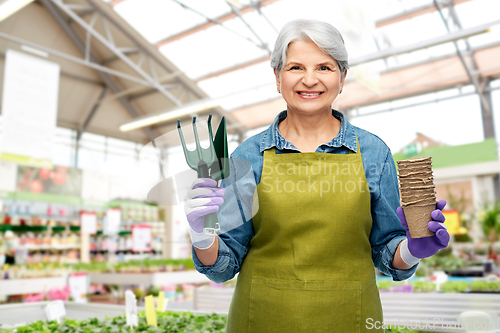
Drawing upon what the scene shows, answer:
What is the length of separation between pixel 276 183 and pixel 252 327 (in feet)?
1.14

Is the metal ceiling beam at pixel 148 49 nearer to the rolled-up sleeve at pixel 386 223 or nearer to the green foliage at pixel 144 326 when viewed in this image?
the green foliage at pixel 144 326

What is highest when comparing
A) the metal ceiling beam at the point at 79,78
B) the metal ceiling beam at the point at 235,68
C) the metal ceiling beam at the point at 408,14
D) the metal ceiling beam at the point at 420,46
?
the metal ceiling beam at the point at 79,78

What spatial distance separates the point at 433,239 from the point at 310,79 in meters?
0.44

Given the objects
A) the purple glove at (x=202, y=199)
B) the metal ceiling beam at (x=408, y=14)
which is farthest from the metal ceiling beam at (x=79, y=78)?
→ the purple glove at (x=202, y=199)

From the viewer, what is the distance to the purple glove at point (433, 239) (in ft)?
2.68

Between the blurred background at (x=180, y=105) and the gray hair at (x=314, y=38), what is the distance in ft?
8.68

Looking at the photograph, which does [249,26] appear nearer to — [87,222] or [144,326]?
[87,222]

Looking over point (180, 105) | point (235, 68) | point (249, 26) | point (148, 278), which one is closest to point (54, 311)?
point (148, 278)

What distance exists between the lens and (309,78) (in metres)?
1.01

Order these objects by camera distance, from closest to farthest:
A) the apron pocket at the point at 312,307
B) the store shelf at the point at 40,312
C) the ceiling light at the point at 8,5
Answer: the apron pocket at the point at 312,307, the store shelf at the point at 40,312, the ceiling light at the point at 8,5

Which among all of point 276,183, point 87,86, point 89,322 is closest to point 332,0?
point 89,322

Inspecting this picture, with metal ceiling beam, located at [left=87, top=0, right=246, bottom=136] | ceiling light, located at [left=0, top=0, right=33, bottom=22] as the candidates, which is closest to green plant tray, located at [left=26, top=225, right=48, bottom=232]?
ceiling light, located at [left=0, top=0, right=33, bottom=22]

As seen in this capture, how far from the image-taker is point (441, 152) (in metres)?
8.54

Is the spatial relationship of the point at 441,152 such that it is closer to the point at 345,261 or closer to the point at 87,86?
the point at 345,261
